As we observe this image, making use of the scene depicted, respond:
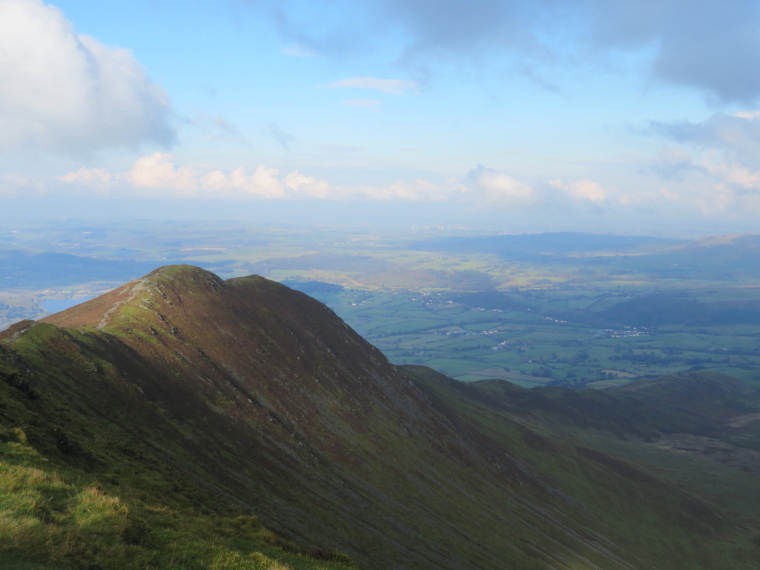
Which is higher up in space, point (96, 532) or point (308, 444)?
point (96, 532)

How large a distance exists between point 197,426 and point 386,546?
3117 centimetres

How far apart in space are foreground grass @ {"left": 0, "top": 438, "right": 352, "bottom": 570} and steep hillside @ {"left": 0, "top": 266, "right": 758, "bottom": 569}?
5.60 meters

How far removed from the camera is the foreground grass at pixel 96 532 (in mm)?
23172

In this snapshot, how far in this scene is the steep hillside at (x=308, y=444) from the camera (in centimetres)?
5703

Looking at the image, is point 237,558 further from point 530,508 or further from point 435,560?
point 530,508

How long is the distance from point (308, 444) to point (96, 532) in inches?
2686

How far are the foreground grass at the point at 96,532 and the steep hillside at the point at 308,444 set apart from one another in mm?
5600

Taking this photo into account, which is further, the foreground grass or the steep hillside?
the steep hillside

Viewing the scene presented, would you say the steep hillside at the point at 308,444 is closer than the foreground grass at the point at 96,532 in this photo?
No

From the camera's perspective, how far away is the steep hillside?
5703 cm

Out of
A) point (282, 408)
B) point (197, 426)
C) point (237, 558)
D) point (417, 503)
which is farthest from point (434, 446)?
point (237, 558)

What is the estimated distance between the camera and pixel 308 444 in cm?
9262

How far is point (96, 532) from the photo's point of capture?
2617 centimetres

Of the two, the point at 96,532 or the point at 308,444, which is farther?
the point at 308,444
